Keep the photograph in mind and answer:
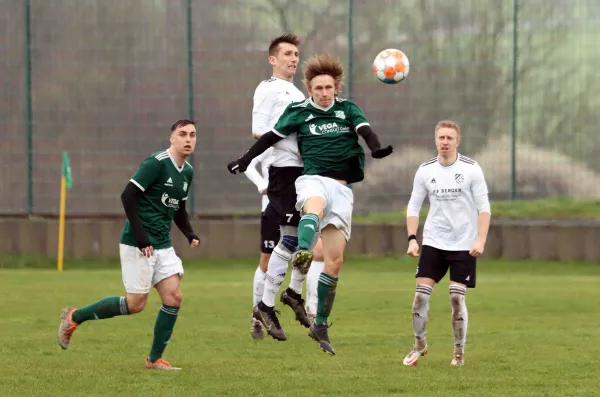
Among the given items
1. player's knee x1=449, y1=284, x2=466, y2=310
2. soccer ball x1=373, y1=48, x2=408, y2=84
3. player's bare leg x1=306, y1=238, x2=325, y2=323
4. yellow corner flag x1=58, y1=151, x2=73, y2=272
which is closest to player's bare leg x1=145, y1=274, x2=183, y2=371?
player's knee x1=449, y1=284, x2=466, y2=310

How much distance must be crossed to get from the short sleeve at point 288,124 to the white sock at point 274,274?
3.60 ft

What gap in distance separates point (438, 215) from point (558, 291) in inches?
253

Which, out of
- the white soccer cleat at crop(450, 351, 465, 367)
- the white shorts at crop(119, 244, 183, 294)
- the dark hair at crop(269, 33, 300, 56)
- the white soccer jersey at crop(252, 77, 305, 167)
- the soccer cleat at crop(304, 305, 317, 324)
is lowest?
the white soccer cleat at crop(450, 351, 465, 367)

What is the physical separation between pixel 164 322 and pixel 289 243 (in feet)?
6.68

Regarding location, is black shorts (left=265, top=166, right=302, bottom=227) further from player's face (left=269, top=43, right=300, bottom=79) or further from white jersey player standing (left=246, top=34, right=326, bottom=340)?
player's face (left=269, top=43, right=300, bottom=79)

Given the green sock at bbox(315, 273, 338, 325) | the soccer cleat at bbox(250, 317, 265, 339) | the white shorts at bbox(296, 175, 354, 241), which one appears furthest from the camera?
the soccer cleat at bbox(250, 317, 265, 339)

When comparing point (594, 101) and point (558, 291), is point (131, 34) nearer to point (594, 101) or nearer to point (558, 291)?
point (594, 101)

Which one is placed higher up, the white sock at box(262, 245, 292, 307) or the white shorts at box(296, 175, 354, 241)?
the white shorts at box(296, 175, 354, 241)

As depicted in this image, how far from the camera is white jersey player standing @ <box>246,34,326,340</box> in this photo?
432 inches

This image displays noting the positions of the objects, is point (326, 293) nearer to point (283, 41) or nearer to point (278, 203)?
point (278, 203)

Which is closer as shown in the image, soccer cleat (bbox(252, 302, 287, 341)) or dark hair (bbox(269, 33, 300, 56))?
soccer cleat (bbox(252, 302, 287, 341))

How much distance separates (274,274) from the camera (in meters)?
11.1

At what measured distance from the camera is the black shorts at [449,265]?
31.9 ft

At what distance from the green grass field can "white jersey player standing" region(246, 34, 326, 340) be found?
34 centimetres
